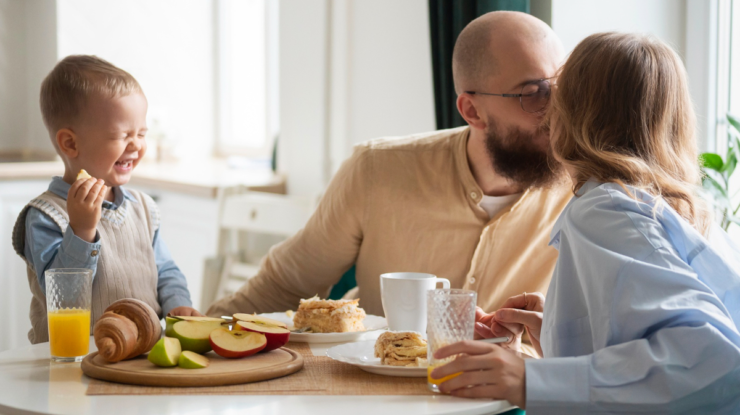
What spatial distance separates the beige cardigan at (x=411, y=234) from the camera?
5.44 feet

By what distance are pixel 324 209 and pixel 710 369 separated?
3.53 feet

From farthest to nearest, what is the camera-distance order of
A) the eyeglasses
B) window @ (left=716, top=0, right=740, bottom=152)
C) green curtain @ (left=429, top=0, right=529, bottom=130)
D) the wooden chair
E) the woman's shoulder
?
the wooden chair → green curtain @ (left=429, top=0, right=529, bottom=130) → window @ (left=716, top=0, right=740, bottom=152) → the eyeglasses → the woman's shoulder

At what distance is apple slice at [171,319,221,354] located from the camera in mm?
1026

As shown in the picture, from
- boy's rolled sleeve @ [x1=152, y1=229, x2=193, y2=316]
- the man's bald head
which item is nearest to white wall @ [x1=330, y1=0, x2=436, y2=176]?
the man's bald head

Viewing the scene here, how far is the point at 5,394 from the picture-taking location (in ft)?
2.92

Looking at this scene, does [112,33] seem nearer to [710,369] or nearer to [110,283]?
[110,283]

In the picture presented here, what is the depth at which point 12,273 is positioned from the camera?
326 centimetres

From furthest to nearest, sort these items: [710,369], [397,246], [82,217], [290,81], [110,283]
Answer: [290,81] → [397,246] → [110,283] → [82,217] → [710,369]

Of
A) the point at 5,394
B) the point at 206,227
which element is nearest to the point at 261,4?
the point at 206,227

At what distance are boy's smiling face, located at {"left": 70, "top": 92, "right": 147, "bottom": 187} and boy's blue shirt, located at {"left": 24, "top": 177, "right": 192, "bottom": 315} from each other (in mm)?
67

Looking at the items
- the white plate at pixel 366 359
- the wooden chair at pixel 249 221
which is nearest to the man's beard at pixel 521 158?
the white plate at pixel 366 359

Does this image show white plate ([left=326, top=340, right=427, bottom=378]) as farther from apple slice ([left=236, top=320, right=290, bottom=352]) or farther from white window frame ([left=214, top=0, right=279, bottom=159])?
white window frame ([left=214, top=0, right=279, bottom=159])

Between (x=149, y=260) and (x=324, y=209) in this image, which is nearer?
(x=149, y=260)

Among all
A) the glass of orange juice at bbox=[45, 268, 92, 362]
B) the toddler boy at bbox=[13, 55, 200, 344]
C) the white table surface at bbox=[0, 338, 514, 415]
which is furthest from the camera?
the toddler boy at bbox=[13, 55, 200, 344]
